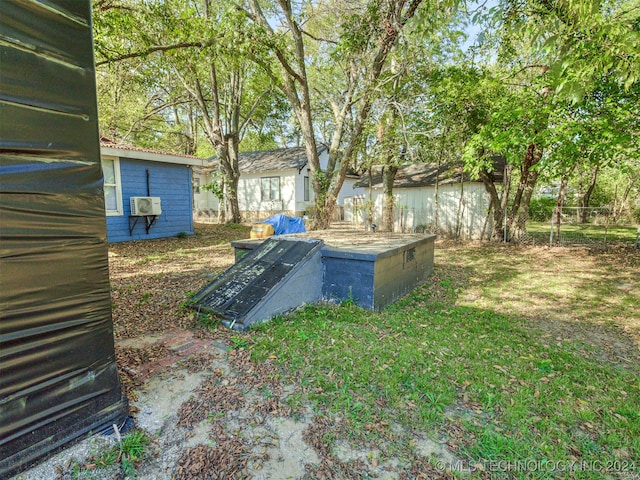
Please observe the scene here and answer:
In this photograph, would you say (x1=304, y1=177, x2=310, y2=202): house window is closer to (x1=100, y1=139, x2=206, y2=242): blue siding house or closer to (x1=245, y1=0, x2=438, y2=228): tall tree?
(x1=100, y1=139, x2=206, y2=242): blue siding house

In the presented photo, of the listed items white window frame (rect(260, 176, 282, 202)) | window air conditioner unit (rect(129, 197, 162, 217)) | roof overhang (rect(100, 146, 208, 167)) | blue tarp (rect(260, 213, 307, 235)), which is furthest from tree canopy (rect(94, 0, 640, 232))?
white window frame (rect(260, 176, 282, 202))

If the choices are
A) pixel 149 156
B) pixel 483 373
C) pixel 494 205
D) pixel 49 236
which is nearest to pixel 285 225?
pixel 149 156

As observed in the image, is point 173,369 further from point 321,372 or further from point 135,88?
point 135,88

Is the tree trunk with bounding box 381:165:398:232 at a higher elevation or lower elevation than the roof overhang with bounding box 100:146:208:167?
lower

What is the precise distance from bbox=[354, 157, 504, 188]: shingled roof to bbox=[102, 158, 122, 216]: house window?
31.5 ft

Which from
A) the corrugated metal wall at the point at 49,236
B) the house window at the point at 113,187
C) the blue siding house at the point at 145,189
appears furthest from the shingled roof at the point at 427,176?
the corrugated metal wall at the point at 49,236

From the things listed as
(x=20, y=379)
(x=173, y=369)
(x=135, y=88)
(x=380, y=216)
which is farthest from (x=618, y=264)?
(x=135, y=88)

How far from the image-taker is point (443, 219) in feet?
41.6

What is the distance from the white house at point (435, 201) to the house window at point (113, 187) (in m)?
7.93

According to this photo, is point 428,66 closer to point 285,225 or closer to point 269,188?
point 285,225

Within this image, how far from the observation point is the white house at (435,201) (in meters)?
11.8

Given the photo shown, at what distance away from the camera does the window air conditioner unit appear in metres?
9.21

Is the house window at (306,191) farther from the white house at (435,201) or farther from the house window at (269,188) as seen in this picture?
the white house at (435,201)

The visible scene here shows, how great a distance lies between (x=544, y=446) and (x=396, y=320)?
7.03ft
